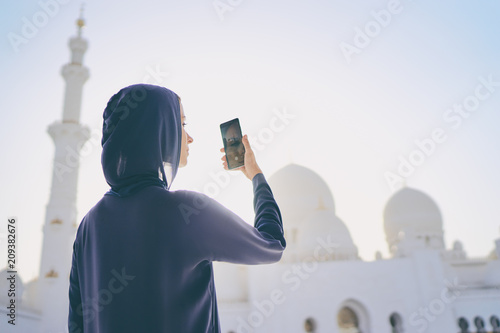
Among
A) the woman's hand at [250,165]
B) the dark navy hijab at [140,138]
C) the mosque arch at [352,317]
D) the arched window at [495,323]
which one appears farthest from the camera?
the arched window at [495,323]

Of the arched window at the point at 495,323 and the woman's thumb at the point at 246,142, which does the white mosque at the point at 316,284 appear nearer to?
the arched window at the point at 495,323

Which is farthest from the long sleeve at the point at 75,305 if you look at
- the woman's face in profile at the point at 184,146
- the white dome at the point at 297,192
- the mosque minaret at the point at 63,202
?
the white dome at the point at 297,192

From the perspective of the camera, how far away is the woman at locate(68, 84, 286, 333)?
1.01m

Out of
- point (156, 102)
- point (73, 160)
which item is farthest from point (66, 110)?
point (156, 102)

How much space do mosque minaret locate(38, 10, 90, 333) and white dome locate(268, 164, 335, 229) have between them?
28.3 feet

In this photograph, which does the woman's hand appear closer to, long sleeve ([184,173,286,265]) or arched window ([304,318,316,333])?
long sleeve ([184,173,286,265])

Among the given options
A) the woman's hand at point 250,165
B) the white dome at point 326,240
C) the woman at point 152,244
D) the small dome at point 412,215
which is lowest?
the woman at point 152,244

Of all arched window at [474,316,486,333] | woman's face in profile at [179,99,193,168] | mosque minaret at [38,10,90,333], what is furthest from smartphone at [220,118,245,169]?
arched window at [474,316,486,333]

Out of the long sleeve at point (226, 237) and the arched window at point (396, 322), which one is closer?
the long sleeve at point (226, 237)

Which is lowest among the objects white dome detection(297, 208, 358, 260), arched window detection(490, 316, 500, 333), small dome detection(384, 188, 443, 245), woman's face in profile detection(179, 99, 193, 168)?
arched window detection(490, 316, 500, 333)

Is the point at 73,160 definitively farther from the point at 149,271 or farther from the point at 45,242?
the point at 149,271

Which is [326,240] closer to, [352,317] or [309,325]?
[352,317]

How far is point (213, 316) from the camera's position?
111cm

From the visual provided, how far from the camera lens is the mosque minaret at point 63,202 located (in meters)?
11.8
